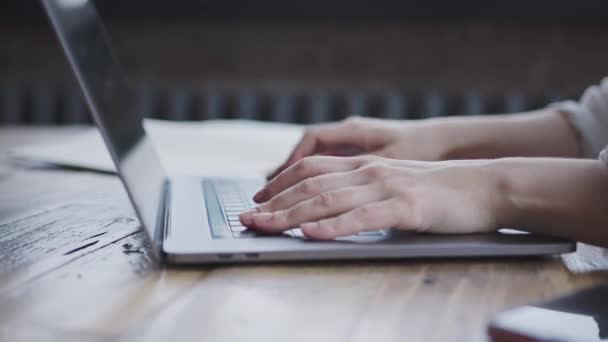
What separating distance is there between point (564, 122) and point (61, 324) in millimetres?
745

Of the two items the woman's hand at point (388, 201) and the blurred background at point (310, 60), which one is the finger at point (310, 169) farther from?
the blurred background at point (310, 60)

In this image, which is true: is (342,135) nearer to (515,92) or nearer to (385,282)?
(385,282)

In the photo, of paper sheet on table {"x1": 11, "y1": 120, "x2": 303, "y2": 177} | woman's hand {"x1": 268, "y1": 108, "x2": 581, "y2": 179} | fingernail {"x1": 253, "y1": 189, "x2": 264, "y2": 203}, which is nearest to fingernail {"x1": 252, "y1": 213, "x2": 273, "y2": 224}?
fingernail {"x1": 253, "y1": 189, "x2": 264, "y2": 203}

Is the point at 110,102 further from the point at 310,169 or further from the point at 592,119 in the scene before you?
the point at 592,119

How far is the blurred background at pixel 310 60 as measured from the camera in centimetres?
215

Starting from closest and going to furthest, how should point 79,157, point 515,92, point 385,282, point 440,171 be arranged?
1. point 385,282
2. point 440,171
3. point 79,157
4. point 515,92

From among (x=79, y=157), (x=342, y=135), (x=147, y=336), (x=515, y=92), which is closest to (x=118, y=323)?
(x=147, y=336)

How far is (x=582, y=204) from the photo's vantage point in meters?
0.56

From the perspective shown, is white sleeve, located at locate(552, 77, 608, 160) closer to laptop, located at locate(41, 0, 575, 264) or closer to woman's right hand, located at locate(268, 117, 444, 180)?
woman's right hand, located at locate(268, 117, 444, 180)

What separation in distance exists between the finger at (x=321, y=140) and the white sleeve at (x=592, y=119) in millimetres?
293

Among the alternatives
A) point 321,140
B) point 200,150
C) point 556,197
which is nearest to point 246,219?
point 556,197

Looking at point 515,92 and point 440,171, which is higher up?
point 440,171

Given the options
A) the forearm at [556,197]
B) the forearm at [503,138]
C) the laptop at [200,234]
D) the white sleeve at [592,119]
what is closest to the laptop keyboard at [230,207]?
the laptop at [200,234]

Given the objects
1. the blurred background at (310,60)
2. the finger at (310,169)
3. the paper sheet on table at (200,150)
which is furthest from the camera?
the blurred background at (310,60)
